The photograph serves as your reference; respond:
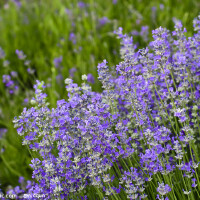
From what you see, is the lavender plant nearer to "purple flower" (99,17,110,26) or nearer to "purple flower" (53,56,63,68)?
"purple flower" (53,56,63,68)

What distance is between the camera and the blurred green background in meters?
3.89

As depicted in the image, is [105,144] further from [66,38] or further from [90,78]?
[66,38]

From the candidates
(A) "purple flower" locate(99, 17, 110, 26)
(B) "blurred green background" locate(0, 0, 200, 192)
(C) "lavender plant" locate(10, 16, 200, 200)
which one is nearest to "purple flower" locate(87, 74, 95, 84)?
(B) "blurred green background" locate(0, 0, 200, 192)

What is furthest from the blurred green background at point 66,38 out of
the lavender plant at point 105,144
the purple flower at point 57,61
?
the lavender plant at point 105,144

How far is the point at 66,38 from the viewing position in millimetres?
4648

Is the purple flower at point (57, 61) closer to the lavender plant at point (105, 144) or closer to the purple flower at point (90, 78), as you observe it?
the purple flower at point (90, 78)

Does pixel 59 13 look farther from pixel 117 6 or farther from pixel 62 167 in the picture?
pixel 62 167

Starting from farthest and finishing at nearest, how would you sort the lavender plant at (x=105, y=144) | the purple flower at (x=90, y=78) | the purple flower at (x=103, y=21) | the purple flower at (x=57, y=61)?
the purple flower at (x=103, y=21) < the purple flower at (x=57, y=61) < the purple flower at (x=90, y=78) < the lavender plant at (x=105, y=144)

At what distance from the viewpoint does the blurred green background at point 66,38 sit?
3.89 m

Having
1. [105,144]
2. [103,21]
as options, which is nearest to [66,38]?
[103,21]

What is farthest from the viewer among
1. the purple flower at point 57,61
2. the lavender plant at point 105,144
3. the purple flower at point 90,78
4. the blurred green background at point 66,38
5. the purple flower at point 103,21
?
the purple flower at point 103,21

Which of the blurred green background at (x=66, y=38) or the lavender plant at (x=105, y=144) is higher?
the blurred green background at (x=66, y=38)

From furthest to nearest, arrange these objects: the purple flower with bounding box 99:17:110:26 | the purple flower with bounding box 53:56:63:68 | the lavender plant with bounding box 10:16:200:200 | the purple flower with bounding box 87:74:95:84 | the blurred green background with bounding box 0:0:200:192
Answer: the purple flower with bounding box 99:17:110:26 → the purple flower with bounding box 53:56:63:68 → the blurred green background with bounding box 0:0:200:192 → the purple flower with bounding box 87:74:95:84 → the lavender plant with bounding box 10:16:200:200

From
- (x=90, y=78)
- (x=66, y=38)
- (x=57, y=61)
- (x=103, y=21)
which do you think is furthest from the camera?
(x=103, y=21)
